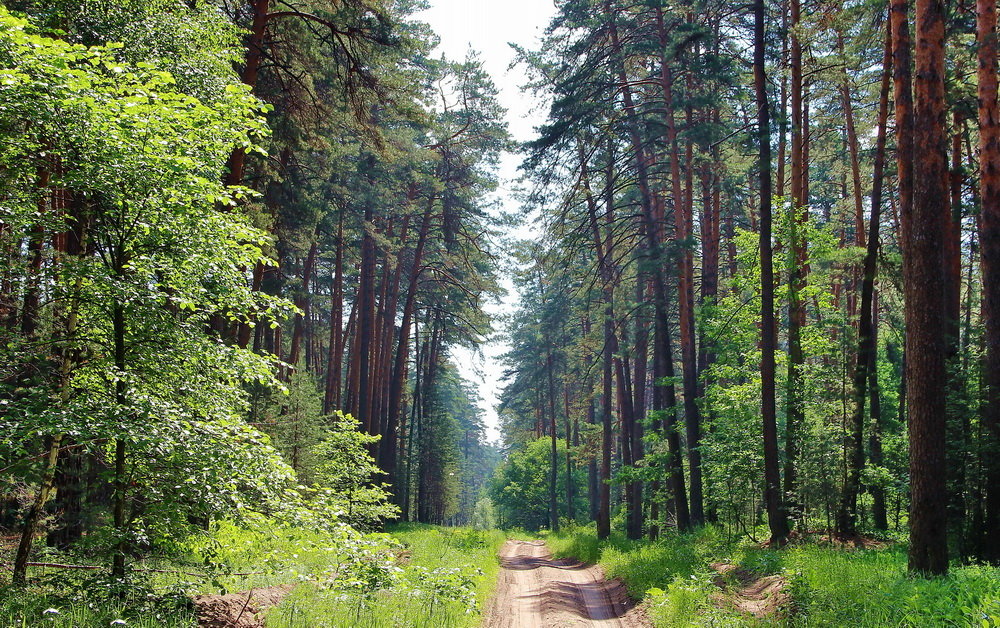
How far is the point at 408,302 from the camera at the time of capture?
24.1 m

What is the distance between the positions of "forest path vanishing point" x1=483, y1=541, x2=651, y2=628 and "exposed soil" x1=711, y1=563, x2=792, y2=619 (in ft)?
4.64

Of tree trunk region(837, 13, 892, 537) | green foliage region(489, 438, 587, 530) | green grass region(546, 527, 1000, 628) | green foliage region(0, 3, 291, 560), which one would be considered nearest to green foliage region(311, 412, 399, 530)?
green grass region(546, 527, 1000, 628)

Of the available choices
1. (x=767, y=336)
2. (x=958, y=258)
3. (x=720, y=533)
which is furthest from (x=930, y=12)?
(x=720, y=533)

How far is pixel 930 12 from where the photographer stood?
26.0 feet

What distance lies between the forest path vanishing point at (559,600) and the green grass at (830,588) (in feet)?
1.66

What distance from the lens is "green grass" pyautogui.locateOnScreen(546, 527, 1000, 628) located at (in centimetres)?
590

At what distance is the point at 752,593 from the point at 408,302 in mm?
17441

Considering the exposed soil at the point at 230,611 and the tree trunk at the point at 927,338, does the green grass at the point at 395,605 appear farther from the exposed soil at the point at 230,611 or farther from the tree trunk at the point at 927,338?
the tree trunk at the point at 927,338

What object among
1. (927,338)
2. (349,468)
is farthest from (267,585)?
(927,338)

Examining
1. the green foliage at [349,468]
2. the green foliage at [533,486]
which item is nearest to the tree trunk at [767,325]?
the green foliage at [349,468]

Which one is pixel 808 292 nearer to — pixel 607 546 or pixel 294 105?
pixel 607 546

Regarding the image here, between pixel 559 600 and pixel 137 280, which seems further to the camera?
pixel 559 600

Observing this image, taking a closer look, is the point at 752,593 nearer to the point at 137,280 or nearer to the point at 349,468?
the point at 349,468

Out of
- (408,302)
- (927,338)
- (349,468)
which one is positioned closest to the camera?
(927,338)
